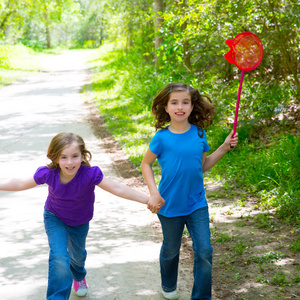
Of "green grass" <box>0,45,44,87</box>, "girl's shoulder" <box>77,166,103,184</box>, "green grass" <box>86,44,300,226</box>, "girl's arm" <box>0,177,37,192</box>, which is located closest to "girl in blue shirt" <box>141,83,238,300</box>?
"girl's shoulder" <box>77,166,103,184</box>

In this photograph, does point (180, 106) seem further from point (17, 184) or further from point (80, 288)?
point (80, 288)

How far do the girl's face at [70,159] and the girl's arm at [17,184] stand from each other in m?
0.25

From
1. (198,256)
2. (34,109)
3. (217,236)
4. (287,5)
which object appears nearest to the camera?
(198,256)

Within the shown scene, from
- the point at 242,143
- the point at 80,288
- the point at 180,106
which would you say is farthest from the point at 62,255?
the point at 242,143

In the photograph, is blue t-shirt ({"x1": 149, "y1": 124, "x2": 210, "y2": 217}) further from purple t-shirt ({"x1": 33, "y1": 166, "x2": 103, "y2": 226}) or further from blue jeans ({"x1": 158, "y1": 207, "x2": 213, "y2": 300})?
purple t-shirt ({"x1": 33, "y1": 166, "x2": 103, "y2": 226})

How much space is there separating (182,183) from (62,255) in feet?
3.20

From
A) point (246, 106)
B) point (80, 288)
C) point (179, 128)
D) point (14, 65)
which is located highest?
point (14, 65)

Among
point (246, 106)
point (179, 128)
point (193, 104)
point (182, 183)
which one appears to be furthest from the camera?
point (246, 106)

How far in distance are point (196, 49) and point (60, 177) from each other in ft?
25.9

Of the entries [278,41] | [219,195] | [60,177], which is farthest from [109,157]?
[60,177]

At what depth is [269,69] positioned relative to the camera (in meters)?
8.46

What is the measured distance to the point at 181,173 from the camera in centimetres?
301

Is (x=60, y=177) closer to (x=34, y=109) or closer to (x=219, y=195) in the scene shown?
(x=219, y=195)

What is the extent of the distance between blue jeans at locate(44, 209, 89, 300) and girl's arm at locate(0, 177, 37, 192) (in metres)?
0.25
